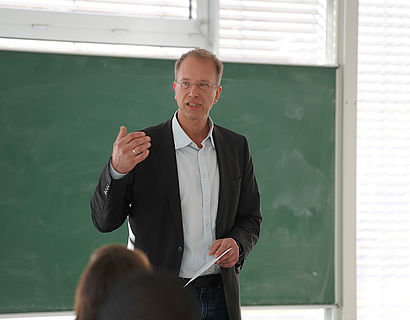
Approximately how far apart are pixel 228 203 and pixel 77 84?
1.68 meters

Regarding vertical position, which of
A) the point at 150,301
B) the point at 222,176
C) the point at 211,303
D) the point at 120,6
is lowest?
the point at 211,303

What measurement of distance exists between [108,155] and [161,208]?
152 centimetres

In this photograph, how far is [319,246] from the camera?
3855mm

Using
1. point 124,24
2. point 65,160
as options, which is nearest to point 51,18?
point 124,24

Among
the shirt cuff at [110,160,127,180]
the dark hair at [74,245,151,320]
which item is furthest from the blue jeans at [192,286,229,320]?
the dark hair at [74,245,151,320]

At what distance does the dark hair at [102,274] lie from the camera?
30.5 inches

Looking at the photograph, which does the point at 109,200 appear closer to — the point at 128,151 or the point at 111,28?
the point at 128,151

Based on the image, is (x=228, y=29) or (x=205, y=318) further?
(x=228, y=29)

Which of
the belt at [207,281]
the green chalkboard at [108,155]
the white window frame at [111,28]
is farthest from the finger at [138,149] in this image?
the white window frame at [111,28]

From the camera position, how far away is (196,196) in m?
2.24

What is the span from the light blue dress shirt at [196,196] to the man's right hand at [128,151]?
1.02 ft

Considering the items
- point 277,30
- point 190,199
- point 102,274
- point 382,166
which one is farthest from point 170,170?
point 382,166

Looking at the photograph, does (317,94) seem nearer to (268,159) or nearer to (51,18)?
(268,159)

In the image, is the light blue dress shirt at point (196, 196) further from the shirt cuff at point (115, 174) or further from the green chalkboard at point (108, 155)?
the green chalkboard at point (108, 155)
